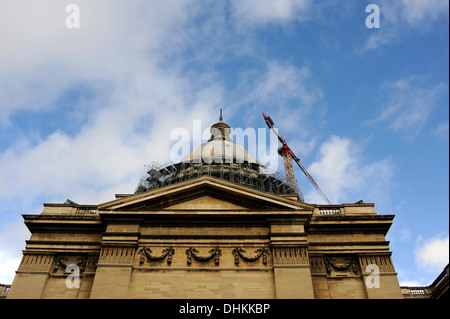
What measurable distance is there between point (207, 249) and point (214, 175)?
58.3ft

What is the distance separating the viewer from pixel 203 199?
26.9 metres

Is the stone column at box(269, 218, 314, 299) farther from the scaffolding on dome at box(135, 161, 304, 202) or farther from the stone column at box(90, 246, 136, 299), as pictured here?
the scaffolding on dome at box(135, 161, 304, 202)

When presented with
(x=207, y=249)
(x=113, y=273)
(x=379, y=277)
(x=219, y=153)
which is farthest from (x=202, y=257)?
(x=219, y=153)

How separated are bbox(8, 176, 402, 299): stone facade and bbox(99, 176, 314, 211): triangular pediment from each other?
0.07 m

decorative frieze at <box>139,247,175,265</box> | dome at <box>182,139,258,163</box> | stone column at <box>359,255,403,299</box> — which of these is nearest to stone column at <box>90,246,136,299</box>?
decorative frieze at <box>139,247,175,265</box>

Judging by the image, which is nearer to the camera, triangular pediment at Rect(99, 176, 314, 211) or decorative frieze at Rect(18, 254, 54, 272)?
decorative frieze at Rect(18, 254, 54, 272)

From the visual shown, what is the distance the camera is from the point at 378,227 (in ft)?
86.1

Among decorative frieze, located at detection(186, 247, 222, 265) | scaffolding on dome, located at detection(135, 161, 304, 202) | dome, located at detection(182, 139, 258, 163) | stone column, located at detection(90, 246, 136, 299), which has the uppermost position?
dome, located at detection(182, 139, 258, 163)

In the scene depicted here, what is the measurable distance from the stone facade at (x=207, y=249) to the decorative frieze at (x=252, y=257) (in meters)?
0.06

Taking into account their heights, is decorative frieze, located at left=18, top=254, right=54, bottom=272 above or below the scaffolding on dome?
below

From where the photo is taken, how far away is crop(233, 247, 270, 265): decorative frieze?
24094 mm
